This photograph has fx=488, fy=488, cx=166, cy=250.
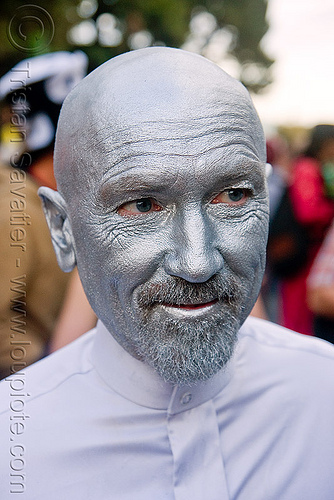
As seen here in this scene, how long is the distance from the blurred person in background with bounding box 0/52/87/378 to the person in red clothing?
1903mm

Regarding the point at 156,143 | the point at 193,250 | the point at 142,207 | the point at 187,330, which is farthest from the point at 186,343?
the point at 156,143

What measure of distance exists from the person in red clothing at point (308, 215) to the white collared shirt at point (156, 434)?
2249mm

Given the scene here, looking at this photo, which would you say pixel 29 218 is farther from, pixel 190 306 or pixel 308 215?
pixel 308 215

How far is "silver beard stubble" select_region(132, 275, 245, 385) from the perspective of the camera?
1.22 meters

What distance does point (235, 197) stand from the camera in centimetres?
130

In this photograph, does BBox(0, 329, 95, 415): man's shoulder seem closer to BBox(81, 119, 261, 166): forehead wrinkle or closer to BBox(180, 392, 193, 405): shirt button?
BBox(180, 392, 193, 405): shirt button

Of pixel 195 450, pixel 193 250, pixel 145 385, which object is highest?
pixel 193 250

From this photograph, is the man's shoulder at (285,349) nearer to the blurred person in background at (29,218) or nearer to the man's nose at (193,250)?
the man's nose at (193,250)

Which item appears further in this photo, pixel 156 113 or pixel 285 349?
pixel 285 349

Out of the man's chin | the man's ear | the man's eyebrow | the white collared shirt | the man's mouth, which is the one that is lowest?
the white collared shirt

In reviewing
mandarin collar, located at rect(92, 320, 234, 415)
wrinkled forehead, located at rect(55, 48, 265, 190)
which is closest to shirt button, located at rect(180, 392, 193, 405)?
mandarin collar, located at rect(92, 320, 234, 415)

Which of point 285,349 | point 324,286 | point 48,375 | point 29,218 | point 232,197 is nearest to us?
point 232,197

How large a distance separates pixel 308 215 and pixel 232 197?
258 cm

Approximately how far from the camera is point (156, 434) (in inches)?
55.6
